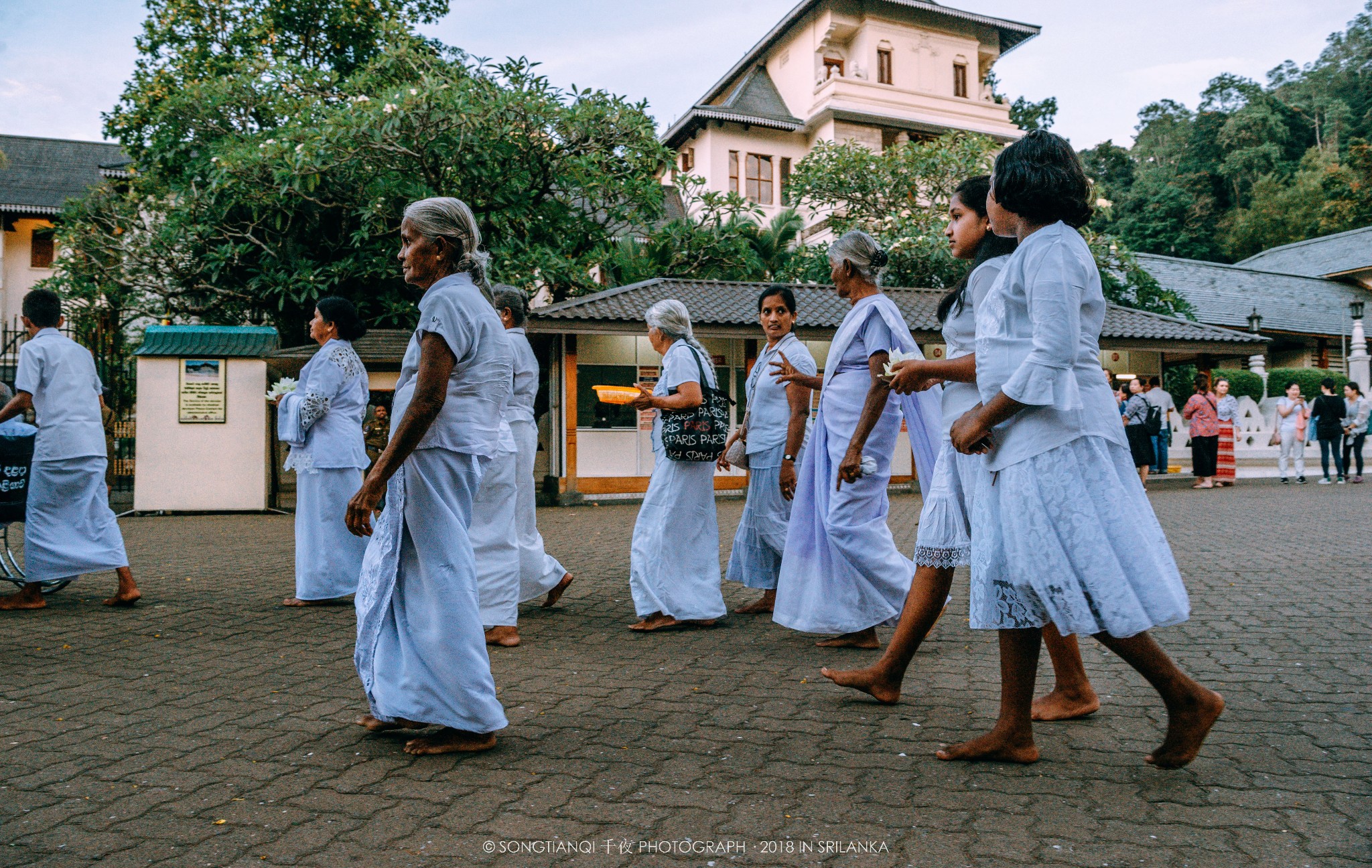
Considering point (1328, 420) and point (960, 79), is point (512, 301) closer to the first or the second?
point (1328, 420)

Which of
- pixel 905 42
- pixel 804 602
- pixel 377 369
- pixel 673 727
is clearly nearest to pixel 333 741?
pixel 673 727

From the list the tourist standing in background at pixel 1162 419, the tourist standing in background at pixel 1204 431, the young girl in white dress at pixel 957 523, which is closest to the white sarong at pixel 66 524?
the young girl in white dress at pixel 957 523

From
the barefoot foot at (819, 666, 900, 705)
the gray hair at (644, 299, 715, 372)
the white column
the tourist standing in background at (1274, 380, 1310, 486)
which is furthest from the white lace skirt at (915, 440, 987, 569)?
the white column

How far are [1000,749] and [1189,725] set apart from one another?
1.67 feet

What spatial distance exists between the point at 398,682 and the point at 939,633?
2.95 metres

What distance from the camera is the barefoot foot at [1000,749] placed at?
9.63 feet

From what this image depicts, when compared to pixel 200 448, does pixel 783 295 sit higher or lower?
higher

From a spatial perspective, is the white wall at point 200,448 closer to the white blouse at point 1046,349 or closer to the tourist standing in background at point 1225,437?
the white blouse at point 1046,349

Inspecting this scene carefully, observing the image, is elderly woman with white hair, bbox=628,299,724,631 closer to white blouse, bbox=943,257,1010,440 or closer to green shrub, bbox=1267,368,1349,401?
white blouse, bbox=943,257,1010,440

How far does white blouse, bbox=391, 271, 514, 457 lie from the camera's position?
Result: 3.12m

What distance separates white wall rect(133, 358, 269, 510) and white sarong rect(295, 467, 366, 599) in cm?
783

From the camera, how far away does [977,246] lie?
3498 millimetres

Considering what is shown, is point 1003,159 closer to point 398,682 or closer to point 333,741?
point 398,682

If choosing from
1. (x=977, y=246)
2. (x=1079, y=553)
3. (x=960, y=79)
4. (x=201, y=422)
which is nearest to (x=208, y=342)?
(x=201, y=422)
